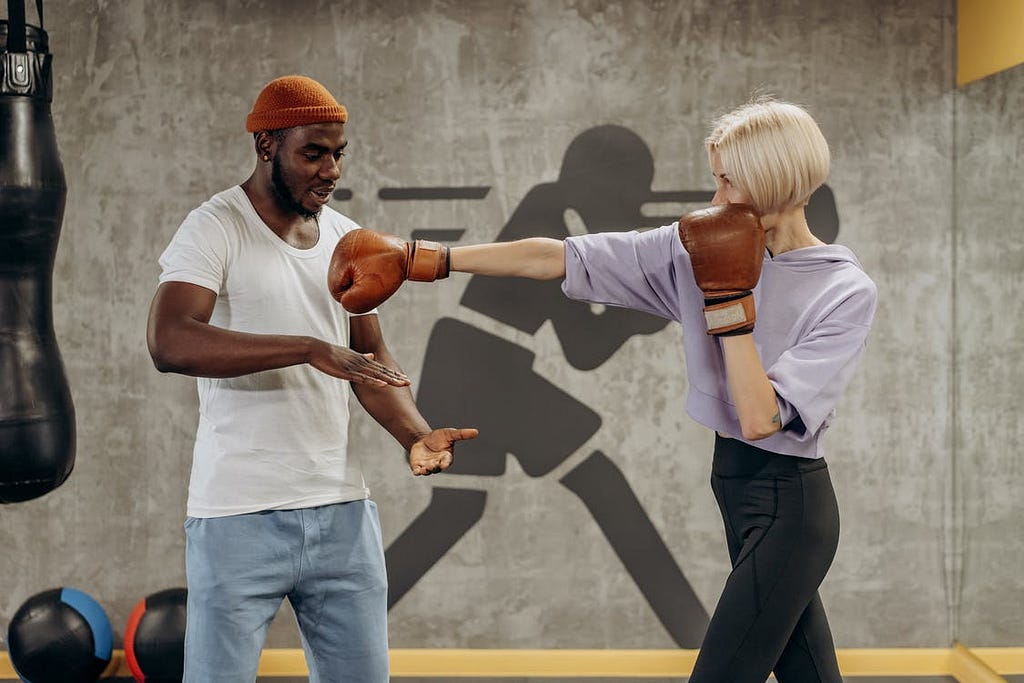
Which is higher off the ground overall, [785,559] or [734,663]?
[785,559]

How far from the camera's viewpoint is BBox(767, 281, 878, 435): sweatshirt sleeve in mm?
1641

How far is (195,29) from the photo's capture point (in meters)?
3.60

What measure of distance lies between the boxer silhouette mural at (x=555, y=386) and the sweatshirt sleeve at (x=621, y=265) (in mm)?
1780

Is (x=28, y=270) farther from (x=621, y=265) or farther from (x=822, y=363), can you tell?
(x=822, y=363)

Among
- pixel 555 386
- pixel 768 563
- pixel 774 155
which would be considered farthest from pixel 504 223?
pixel 768 563

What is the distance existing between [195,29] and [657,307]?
248cm

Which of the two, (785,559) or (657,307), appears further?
(657,307)

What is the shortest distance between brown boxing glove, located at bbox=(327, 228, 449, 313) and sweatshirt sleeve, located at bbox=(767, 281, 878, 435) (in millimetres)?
627

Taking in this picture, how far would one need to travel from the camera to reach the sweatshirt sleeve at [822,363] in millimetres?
1641

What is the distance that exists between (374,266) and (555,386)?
2.01 m

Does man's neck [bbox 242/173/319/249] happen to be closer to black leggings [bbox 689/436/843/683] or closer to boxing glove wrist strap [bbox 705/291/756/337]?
boxing glove wrist strap [bbox 705/291/756/337]

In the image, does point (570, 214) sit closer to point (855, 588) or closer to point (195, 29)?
point (195, 29)

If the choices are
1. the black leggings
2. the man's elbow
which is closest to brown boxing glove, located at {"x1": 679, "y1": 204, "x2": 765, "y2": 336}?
the black leggings

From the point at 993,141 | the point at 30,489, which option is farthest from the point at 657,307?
the point at 993,141
